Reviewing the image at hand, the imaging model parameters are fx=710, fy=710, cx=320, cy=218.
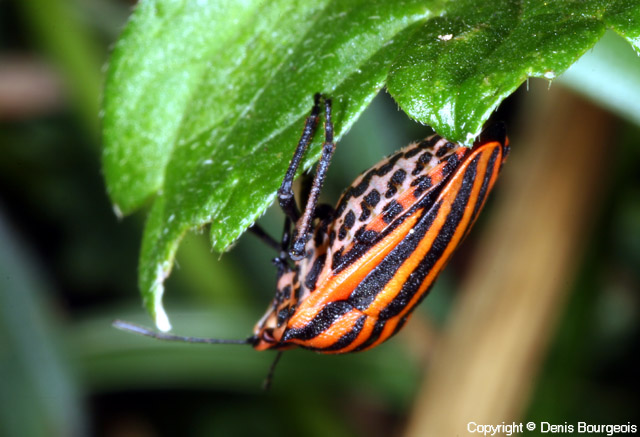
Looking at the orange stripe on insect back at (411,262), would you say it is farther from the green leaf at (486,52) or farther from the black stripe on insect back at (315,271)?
the green leaf at (486,52)

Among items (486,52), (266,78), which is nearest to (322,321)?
(266,78)

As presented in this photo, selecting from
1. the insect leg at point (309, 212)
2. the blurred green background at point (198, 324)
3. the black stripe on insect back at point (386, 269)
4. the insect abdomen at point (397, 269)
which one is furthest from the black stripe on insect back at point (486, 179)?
the blurred green background at point (198, 324)

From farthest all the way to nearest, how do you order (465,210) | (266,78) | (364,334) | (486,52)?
(364,334), (465,210), (266,78), (486,52)

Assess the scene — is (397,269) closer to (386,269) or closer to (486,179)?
(386,269)

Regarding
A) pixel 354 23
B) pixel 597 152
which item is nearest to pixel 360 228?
pixel 354 23

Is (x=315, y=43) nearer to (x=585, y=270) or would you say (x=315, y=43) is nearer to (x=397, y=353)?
(x=585, y=270)

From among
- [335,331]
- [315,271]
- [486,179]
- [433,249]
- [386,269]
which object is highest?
[486,179]
